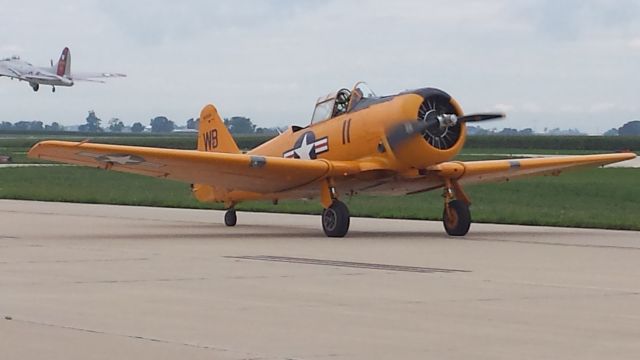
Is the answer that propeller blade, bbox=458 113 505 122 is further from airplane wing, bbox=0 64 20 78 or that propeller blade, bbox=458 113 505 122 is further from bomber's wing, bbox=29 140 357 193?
airplane wing, bbox=0 64 20 78

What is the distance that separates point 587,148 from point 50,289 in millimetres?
81679

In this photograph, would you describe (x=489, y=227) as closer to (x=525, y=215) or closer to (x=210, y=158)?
(x=525, y=215)

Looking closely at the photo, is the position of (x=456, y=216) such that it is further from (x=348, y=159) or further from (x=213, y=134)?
(x=213, y=134)

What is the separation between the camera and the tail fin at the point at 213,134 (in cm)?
2336

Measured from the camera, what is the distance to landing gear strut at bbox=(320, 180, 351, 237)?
61.8 feet

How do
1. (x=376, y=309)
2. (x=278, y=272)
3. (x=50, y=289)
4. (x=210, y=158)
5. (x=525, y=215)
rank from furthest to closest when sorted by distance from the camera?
(x=525, y=215)
(x=210, y=158)
(x=278, y=272)
(x=50, y=289)
(x=376, y=309)

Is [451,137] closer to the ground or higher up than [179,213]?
higher up

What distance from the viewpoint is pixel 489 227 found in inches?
854

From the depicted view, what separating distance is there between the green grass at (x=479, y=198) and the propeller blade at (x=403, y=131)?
14.3 feet

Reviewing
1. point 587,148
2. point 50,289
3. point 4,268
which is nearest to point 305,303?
point 50,289

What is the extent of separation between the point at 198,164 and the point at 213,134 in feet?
15.6

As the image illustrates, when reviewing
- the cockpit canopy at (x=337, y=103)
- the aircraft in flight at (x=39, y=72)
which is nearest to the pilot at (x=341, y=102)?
the cockpit canopy at (x=337, y=103)

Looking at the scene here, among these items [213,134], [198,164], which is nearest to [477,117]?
[198,164]

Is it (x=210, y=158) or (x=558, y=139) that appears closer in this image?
(x=210, y=158)
